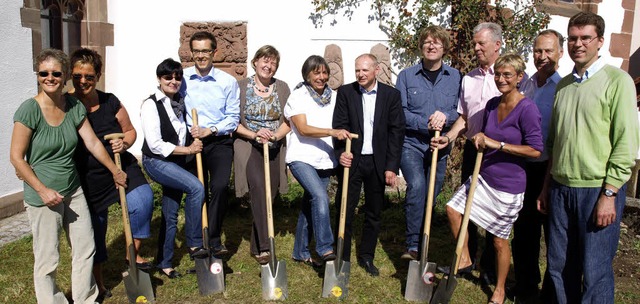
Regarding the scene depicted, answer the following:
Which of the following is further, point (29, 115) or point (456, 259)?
point (456, 259)

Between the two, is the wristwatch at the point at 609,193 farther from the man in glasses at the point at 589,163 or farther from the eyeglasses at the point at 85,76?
the eyeglasses at the point at 85,76

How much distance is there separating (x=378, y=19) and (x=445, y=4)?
2.80 feet

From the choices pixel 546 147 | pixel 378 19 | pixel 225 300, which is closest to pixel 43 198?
pixel 225 300

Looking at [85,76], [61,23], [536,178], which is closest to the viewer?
[85,76]

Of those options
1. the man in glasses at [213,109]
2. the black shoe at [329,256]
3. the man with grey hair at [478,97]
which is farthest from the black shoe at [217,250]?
the man with grey hair at [478,97]

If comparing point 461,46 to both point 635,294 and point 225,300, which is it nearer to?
point 635,294

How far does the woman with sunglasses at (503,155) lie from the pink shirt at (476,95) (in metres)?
0.23

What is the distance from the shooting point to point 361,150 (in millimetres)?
4449

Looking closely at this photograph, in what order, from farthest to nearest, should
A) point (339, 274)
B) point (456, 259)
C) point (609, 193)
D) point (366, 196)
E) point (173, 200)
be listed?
point (366, 196) < point (173, 200) < point (339, 274) < point (456, 259) < point (609, 193)

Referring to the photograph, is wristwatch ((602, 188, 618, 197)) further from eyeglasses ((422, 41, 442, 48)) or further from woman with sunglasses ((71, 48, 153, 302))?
woman with sunglasses ((71, 48, 153, 302))

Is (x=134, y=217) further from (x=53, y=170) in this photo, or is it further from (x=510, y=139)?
(x=510, y=139)

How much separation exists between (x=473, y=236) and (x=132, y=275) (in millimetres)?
2637

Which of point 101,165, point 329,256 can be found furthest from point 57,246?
point 329,256

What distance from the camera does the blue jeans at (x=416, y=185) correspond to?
182 inches
